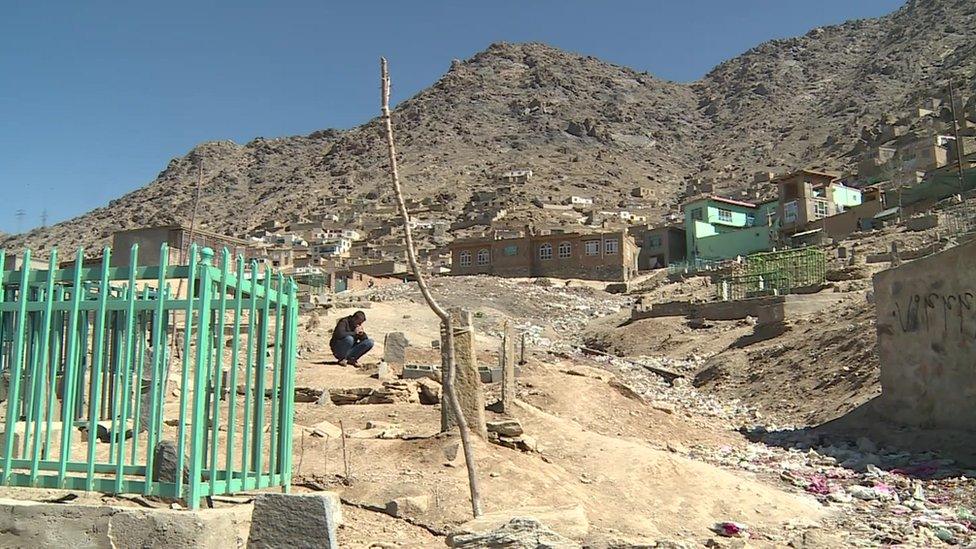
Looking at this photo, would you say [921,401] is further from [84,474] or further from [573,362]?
[84,474]

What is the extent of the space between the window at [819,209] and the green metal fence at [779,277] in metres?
22.0

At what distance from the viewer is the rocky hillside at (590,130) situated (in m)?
115

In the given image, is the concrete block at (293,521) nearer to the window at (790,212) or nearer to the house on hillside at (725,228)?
the house on hillside at (725,228)

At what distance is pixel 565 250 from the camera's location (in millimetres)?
51250

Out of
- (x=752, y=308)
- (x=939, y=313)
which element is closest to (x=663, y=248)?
(x=752, y=308)

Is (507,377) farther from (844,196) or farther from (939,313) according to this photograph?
(844,196)

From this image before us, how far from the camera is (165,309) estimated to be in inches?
195

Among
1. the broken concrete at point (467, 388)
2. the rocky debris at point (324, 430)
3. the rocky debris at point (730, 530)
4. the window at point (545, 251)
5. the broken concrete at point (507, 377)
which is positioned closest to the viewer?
the rocky debris at point (730, 530)

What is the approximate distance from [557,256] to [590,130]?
95.6m

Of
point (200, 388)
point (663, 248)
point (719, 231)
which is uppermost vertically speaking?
point (719, 231)

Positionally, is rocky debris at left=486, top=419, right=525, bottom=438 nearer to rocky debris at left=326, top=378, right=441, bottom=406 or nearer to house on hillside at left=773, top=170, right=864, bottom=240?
rocky debris at left=326, top=378, right=441, bottom=406

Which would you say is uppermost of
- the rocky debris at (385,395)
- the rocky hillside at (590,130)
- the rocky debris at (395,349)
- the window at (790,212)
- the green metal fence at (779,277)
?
the rocky hillside at (590,130)

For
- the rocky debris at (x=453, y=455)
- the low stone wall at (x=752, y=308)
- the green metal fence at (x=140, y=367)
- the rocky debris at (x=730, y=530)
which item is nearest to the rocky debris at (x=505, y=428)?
the rocky debris at (x=453, y=455)

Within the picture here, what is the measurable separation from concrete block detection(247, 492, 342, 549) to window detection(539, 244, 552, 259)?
4769 centimetres
